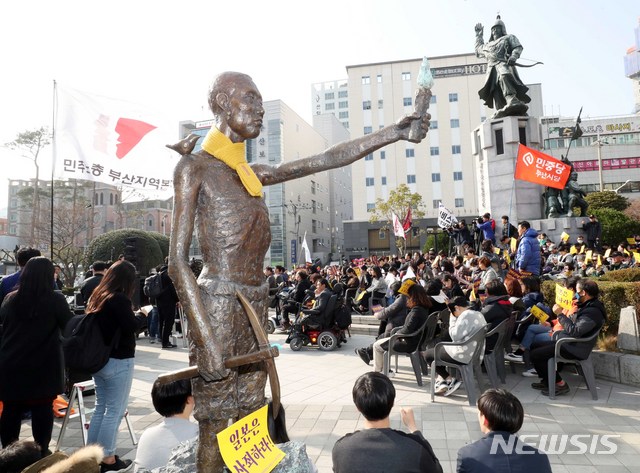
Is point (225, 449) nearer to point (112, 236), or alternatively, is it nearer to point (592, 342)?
point (592, 342)

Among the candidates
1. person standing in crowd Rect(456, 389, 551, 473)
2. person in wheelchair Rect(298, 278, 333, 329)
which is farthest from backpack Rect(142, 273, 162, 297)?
person standing in crowd Rect(456, 389, 551, 473)

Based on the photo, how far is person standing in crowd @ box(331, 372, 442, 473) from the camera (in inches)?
81.1

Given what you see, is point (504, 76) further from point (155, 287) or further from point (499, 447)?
point (499, 447)

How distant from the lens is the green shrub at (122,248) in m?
20.0

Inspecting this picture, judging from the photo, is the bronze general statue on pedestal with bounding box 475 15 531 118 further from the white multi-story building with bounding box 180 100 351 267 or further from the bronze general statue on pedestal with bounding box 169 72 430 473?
the white multi-story building with bounding box 180 100 351 267

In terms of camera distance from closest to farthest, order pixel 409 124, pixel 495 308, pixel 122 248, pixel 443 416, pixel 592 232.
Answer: pixel 409 124 → pixel 443 416 → pixel 495 308 → pixel 592 232 → pixel 122 248

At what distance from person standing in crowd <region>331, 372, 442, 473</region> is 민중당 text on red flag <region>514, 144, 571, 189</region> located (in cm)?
1077

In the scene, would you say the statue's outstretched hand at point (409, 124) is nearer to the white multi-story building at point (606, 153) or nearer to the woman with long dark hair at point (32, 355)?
the woman with long dark hair at point (32, 355)

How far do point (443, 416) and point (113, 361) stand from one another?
140 inches

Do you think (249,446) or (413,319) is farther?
(413,319)

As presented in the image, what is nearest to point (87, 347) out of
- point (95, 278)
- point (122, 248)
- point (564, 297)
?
point (95, 278)

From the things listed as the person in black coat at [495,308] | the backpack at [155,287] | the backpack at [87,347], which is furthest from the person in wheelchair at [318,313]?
the backpack at [87,347]

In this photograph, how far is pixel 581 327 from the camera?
535cm

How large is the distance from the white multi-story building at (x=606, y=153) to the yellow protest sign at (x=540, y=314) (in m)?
53.3
